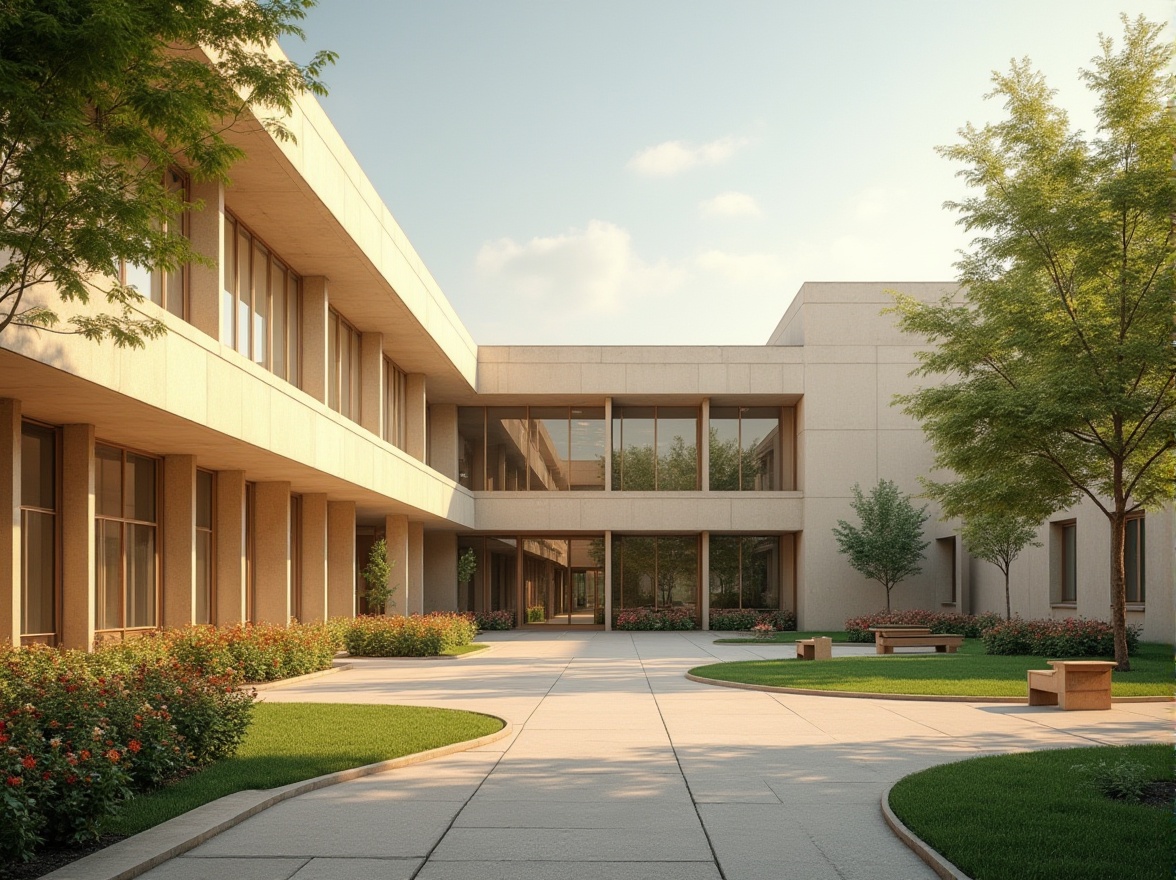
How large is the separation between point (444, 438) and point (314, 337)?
17903mm

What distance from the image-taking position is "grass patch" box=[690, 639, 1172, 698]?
719 inches

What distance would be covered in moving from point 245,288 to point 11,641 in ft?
32.4

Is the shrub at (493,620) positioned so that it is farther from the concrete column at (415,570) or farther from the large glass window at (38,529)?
the large glass window at (38,529)

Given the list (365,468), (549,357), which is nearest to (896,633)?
(365,468)

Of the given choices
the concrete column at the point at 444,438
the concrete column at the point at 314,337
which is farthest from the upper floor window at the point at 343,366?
the concrete column at the point at 444,438

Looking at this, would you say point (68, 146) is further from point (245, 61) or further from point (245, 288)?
point (245, 288)

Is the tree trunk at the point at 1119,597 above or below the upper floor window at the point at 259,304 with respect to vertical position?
below

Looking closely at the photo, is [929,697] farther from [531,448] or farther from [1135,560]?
[531,448]

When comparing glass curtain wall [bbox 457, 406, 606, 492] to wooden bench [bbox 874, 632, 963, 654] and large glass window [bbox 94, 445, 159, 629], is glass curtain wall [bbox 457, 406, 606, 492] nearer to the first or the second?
wooden bench [bbox 874, 632, 963, 654]

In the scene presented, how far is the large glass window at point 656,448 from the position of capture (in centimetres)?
4397

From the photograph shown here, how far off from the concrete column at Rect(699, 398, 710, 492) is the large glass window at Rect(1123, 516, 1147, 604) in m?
17.0

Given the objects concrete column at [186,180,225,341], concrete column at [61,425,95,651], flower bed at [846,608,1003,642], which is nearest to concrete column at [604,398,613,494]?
flower bed at [846,608,1003,642]

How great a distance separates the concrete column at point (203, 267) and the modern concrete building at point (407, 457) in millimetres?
53

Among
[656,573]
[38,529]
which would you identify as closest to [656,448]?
[656,573]
